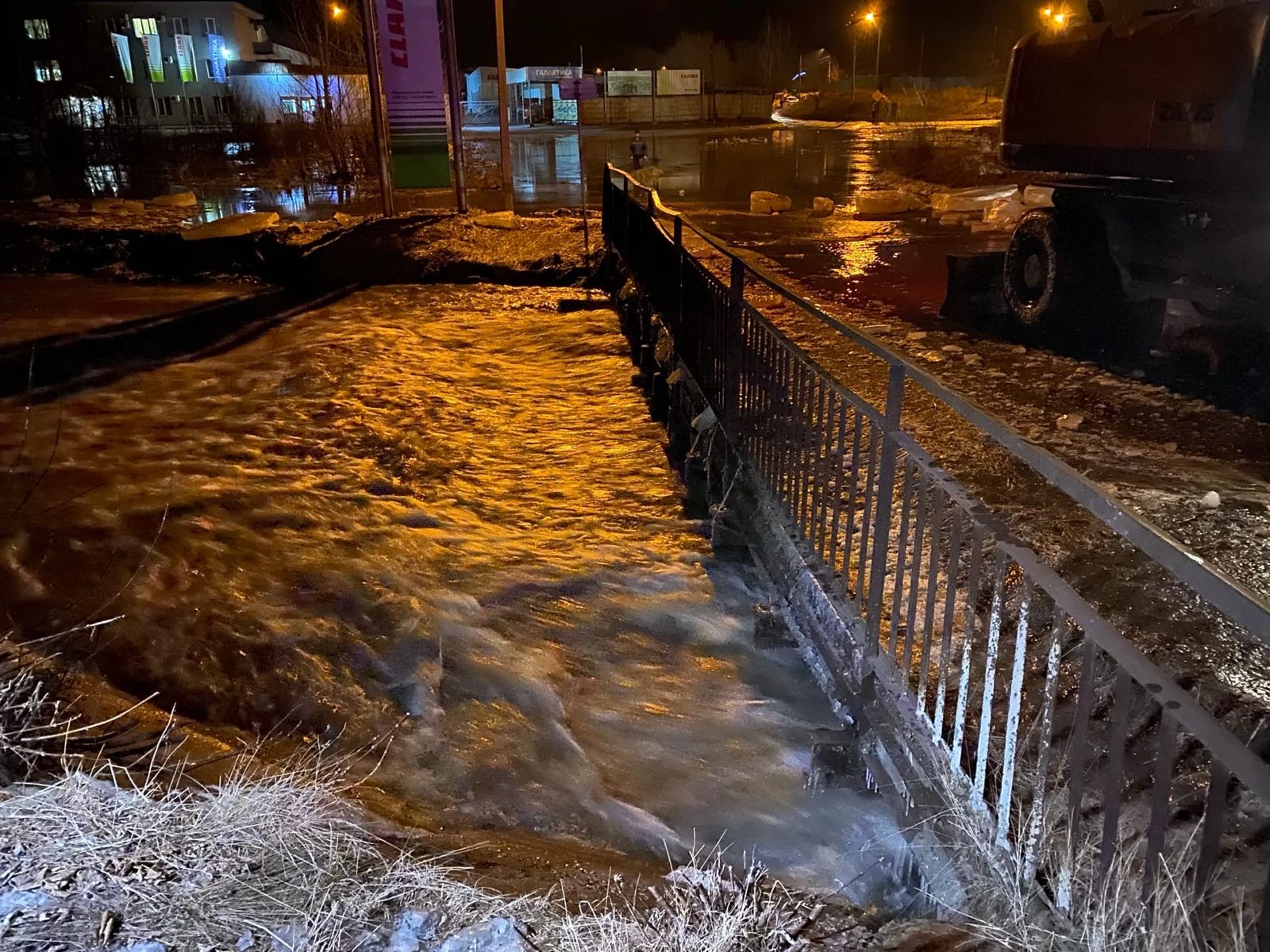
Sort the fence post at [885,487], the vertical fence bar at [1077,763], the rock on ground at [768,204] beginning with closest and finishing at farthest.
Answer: the vertical fence bar at [1077,763]
the fence post at [885,487]
the rock on ground at [768,204]

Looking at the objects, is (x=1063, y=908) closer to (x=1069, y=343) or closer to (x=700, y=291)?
(x=700, y=291)

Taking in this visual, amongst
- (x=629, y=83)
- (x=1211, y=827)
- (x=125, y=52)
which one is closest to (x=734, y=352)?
(x=1211, y=827)

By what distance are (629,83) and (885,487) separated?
66.0 meters

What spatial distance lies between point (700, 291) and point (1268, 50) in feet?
13.6

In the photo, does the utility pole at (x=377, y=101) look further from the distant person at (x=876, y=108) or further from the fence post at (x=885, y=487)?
the distant person at (x=876, y=108)

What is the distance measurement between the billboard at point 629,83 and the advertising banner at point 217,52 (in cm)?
2399

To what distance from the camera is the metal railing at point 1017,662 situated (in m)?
1.84

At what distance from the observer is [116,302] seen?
473 inches

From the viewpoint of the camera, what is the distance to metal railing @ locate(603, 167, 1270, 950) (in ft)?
6.04

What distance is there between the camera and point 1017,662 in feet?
7.95

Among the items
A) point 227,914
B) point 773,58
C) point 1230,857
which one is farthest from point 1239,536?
point 773,58

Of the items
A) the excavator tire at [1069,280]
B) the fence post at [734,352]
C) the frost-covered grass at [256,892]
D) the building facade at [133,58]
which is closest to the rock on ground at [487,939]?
the frost-covered grass at [256,892]

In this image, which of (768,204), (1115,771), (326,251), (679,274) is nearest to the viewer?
(1115,771)

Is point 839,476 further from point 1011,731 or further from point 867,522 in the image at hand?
point 1011,731
